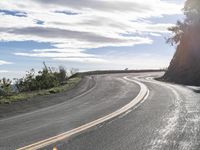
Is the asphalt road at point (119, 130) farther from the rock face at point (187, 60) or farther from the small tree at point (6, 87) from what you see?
the rock face at point (187, 60)

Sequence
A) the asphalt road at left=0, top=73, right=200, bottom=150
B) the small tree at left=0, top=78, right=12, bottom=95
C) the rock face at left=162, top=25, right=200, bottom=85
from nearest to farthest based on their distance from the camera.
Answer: the asphalt road at left=0, top=73, right=200, bottom=150 < the small tree at left=0, top=78, right=12, bottom=95 < the rock face at left=162, top=25, right=200, bottom=85

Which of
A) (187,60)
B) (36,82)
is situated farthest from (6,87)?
(187,60)

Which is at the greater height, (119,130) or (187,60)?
(187,60)

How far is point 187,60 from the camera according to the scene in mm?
44406

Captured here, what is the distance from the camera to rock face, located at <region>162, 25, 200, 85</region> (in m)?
39.5

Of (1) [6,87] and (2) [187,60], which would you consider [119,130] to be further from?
(2) [187,60]

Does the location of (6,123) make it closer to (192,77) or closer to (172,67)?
(192,77)

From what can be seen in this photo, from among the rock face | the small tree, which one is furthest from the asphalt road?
the rock face

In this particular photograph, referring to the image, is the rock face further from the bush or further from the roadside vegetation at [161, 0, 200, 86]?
the bush

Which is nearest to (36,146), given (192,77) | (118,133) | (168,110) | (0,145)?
(0,145)

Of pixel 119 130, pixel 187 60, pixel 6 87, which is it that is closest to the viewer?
pixel 119 130

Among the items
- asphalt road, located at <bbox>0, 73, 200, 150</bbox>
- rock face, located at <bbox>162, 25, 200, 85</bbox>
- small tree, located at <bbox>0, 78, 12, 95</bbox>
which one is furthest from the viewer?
rock face, located at <bbox>162, 25, 200, 85</bbox>

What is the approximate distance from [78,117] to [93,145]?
426 centimetres

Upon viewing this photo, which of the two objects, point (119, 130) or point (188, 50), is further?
point (188, 50)
